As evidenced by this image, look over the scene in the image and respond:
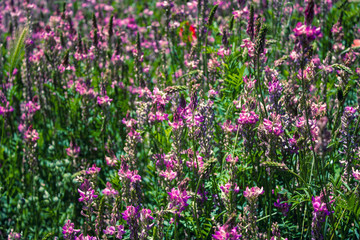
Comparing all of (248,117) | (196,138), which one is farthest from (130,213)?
(248,117)

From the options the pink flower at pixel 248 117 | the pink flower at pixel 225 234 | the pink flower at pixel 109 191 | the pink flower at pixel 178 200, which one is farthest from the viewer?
the pink flower at pixel 109 191

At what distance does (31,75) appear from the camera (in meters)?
4.22

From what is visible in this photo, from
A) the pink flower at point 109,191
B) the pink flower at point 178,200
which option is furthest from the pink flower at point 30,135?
the pink flower at point 178,200

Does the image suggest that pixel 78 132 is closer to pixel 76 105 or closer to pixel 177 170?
pixel 76 105

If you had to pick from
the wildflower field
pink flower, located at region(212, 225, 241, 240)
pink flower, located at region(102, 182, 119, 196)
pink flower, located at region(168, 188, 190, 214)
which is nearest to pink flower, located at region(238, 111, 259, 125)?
the wildflower field

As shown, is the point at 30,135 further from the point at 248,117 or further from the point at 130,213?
the point at 248,117

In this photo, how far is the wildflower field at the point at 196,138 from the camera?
7.19 feet

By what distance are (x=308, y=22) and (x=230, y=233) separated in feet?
3.33

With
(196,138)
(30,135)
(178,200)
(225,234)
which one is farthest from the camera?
(30,135)

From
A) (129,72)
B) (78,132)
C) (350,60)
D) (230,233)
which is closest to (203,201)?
(230,233)

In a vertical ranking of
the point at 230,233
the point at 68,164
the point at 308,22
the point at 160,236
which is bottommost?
the point at 68,164

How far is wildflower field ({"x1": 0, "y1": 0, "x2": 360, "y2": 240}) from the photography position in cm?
219

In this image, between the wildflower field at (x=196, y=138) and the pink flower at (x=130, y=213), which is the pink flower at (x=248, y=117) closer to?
the wildflower field at (x=196, y=138)

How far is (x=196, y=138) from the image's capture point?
239 centimetres
